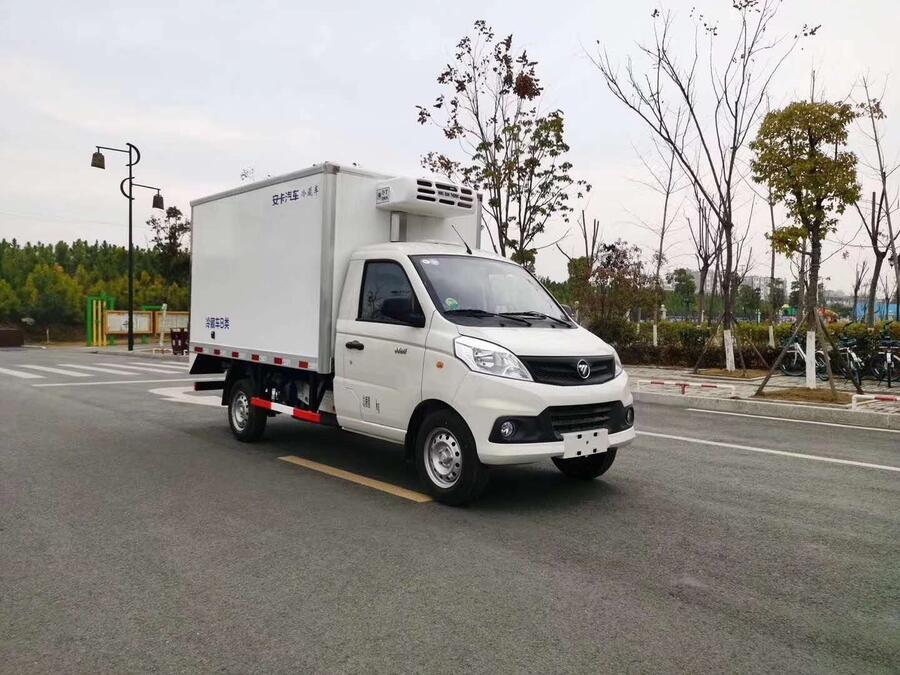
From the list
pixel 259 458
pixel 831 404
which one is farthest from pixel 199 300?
pixel 831 404

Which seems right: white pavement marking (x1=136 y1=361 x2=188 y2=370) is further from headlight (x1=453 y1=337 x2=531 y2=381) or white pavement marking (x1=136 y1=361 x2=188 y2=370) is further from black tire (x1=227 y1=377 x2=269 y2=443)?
headlight (x1=453 y1=337 x2=531 y2=381)

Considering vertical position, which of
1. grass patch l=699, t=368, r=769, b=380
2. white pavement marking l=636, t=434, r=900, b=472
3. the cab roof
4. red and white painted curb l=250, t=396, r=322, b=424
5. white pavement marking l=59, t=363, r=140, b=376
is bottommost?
white pavement marking l=59, t=363, r=140, b=376

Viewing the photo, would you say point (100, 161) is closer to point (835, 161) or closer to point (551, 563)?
point (835, 161)

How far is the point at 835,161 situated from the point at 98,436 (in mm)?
13103

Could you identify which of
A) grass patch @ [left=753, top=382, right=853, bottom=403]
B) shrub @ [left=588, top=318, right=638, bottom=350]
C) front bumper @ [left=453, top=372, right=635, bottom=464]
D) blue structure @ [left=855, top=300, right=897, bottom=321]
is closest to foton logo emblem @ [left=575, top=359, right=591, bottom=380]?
front bumper @ [left=453, top=372, right=635, bottom=464]

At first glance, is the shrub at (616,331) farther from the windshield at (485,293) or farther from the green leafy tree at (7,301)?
the green leafy tree at (7,301)

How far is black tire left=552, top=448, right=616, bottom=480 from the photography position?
6.29 meters

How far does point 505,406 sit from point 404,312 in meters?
1.34

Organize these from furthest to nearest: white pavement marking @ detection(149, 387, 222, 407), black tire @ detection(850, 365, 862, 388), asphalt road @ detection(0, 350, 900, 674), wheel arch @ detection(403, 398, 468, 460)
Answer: black tire @ detection(850, 365, 862, 388), white pavement marking @ detection(149, 387, 222, 407), wheel arch @ detection(403, 398, 468, 460), asphalt road @ detection(0, 350, 900, 674)

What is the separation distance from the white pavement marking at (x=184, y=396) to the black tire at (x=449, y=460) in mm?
6854

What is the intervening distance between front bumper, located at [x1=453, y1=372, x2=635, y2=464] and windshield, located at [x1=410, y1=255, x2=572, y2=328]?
687 millimetres

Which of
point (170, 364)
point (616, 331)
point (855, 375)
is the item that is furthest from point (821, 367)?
point (170, 364)

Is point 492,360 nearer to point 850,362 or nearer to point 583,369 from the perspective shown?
point 583,369

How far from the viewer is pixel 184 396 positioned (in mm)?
12672
